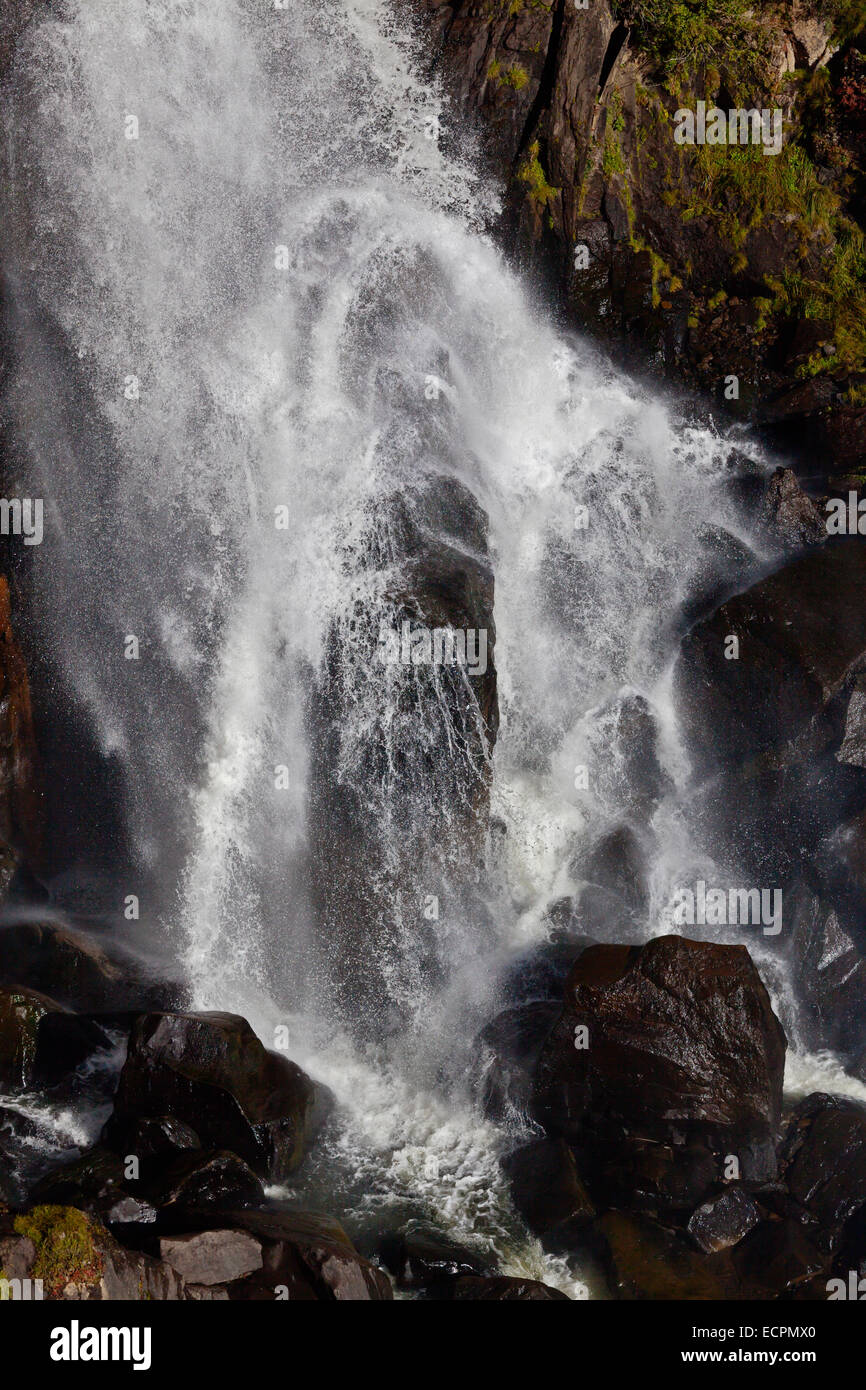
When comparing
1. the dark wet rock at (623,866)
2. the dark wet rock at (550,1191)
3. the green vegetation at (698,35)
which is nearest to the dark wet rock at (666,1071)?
the dark wet rock at (550,1191)

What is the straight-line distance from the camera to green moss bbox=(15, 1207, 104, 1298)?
24.5 ft

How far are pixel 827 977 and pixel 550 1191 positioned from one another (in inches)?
178

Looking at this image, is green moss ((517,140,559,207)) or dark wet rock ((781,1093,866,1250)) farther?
green moss ((517,140,559,207))

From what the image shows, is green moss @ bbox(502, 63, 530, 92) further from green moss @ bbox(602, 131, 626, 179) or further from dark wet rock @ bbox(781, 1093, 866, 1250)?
dark wet rock @ bbox(781, 1093, 866, 1250)

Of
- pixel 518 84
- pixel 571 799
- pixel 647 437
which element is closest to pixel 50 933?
pixel 571 799

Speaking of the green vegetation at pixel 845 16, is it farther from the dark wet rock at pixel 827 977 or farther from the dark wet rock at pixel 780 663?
the dark wet rock at pixel 827 977

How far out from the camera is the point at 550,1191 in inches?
407

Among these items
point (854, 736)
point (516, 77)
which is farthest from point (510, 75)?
point (854, 736)

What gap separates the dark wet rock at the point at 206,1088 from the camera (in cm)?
1034

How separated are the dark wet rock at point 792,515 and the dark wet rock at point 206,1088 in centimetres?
979

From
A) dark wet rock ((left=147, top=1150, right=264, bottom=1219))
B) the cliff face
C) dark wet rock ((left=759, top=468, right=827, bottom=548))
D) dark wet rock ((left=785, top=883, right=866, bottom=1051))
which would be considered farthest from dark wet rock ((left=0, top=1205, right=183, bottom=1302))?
the cliff face

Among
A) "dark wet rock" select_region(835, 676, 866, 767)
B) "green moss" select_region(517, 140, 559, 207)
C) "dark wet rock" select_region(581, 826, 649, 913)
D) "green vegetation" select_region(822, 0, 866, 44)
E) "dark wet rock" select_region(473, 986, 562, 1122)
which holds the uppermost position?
"green vegetation" select_region(822, 0, 866, 44)

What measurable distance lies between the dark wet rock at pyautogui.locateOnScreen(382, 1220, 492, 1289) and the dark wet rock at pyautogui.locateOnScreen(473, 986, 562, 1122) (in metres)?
1.67

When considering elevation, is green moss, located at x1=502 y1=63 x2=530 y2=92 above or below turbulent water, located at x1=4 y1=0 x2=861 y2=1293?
above
